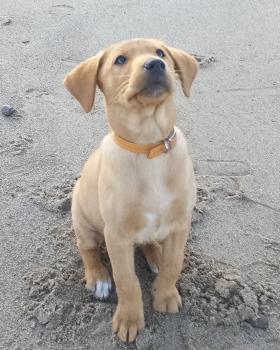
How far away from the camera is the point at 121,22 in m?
6.48

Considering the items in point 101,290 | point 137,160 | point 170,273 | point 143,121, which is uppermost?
point 143,121

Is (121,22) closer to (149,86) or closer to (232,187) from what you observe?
(232,187)

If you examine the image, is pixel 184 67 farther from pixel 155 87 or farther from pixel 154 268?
pixel 154 268

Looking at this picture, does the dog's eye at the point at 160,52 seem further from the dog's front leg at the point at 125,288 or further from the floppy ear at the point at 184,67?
the dog's front leg at the point at 125,288

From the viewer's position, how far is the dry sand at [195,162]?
125 inches

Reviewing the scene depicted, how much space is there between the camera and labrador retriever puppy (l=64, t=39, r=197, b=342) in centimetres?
279

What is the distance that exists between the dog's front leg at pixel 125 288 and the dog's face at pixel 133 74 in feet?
2.17

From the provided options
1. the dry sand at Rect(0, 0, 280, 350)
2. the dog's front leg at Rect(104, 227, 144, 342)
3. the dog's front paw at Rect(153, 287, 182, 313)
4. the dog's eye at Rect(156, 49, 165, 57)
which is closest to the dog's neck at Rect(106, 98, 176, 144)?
the dog's eye at Rect(156, 49, 165, 57)

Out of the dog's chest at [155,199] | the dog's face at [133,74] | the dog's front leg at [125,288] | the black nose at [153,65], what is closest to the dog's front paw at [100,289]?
the dog's front leg at [125,288]

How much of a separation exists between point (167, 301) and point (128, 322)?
246 millimetres

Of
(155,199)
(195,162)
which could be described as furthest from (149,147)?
(195,162)

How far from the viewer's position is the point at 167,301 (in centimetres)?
320

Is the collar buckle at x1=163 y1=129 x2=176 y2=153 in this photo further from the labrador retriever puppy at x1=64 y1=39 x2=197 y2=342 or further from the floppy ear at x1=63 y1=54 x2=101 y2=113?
the floppy ear at x1=63 y1=54 x2=101 y2=113

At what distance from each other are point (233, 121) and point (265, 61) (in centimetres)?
108
